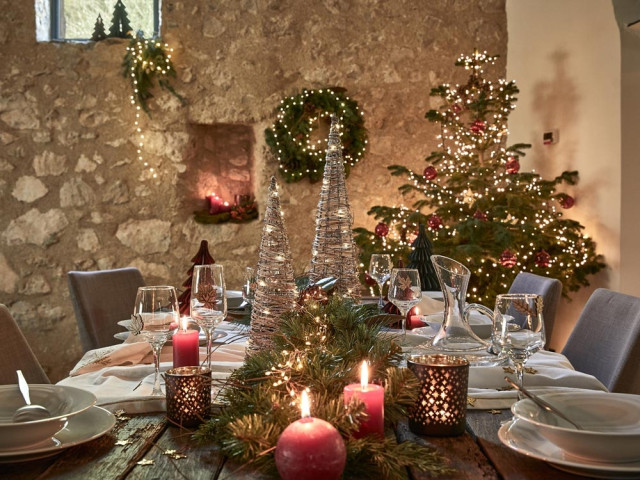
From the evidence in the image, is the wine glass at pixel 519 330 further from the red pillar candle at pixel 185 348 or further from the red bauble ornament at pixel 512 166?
the red bauble ornament at pixel 512 166

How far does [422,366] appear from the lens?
1089 millimetres

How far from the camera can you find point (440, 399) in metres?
1.09

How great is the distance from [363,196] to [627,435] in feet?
12.7

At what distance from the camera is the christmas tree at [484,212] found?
13.0 ft

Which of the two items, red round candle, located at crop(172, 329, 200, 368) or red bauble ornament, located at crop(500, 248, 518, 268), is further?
red bauble ornament, located at crop(500, 248, 518, 268)

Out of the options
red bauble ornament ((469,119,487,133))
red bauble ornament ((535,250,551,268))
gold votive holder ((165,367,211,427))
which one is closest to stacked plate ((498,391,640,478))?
gold votive holder ((165,367,211,427))

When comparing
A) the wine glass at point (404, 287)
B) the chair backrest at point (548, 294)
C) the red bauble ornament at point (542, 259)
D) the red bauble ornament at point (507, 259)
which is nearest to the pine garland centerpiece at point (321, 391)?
the wine glass at point (404, 287)

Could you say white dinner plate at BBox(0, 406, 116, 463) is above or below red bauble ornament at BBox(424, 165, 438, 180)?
below

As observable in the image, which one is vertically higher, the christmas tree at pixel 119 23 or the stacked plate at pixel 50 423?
the christmas tree at pixel 119 23

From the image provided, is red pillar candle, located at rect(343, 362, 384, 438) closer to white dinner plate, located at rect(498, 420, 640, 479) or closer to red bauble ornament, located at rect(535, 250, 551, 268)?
white dinner plate, located at rect(498, 420, 640, 479)

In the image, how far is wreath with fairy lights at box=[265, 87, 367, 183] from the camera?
15.1ft

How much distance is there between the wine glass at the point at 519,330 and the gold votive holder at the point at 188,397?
482mm

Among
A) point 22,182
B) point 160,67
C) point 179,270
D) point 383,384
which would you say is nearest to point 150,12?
point 160,67

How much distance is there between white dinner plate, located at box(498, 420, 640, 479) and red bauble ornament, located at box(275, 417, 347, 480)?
11.6 inches
